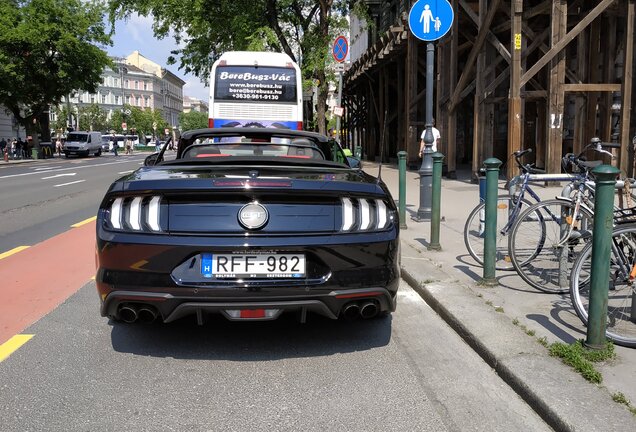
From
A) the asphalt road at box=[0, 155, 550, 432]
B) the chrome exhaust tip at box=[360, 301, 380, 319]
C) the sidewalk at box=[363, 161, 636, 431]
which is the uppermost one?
the chrome exhaust tip at box=[360, 301, 380, 319]

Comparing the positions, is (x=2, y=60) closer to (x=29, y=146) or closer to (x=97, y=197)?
(x=29, y=146)

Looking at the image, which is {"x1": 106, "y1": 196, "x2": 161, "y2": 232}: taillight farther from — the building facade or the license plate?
the building facade

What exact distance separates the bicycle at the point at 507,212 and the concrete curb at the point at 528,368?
98 cm

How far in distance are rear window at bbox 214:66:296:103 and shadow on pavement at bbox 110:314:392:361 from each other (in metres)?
11.6

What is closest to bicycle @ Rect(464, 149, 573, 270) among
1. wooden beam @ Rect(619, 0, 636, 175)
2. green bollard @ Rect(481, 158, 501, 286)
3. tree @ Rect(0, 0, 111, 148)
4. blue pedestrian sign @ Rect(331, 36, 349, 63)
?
green bollard @ Rect(481, 158, 501, 286)

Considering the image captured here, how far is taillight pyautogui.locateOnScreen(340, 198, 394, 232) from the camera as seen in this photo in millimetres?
3514

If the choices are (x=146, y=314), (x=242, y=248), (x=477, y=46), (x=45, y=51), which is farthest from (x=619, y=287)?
(x=45, y=51)

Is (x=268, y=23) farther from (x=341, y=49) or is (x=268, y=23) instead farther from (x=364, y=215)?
(x=364, y=215)

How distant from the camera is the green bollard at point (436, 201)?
641 centimetres

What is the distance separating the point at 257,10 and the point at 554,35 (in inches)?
508

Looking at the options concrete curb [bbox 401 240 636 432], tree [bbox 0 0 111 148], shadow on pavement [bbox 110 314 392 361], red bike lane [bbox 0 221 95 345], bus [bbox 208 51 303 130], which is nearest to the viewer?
concrete curb [bbox 401 240 636 432]

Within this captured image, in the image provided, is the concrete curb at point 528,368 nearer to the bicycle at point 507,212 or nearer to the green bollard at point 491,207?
the green bollard at point 491,207

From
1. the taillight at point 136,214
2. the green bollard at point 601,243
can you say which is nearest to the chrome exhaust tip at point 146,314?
the taillight at point 136,214

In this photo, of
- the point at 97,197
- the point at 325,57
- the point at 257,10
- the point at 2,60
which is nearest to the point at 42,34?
the point at 2,60
